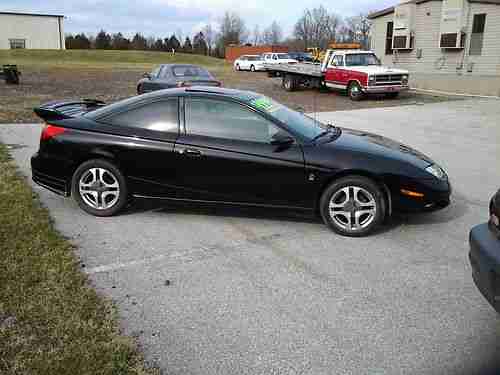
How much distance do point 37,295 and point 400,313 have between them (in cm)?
258

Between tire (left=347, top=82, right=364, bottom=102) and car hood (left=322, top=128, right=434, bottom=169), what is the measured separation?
46.8 feet

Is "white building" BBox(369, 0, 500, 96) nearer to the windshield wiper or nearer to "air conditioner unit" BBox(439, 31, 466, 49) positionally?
"air conditioner unit" BBox(439, 31, 466, 49)

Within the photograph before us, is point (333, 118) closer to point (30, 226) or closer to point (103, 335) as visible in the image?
point (30, 226)

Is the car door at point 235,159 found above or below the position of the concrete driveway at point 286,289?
above

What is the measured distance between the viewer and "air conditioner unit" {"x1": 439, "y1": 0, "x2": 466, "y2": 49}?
21.6 m

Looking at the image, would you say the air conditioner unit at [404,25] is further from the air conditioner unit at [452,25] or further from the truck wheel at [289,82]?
the truck wheel at [289,82]

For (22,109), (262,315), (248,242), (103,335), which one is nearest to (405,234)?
(248,242)

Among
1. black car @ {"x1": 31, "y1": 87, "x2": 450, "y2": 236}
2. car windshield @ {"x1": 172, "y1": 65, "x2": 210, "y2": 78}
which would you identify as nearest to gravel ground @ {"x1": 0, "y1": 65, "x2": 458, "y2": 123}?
car windshield @ {"x1": 172, "y1": 65, "x2": 210, "y2": 78}

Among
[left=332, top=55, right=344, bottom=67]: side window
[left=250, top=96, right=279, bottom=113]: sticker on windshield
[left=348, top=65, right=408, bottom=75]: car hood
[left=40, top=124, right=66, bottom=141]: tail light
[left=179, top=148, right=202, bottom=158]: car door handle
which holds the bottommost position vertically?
[left=179, top=148, right=202, bottom=158]: car door handle

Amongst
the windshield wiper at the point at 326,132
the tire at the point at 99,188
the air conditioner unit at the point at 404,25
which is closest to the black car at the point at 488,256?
→ the windshield wiper at the point at 326,132

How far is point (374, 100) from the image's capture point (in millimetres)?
19484

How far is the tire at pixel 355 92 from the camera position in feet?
62.5

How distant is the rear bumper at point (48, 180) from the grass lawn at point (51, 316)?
701mm

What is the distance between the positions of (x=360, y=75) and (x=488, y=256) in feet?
55.9
